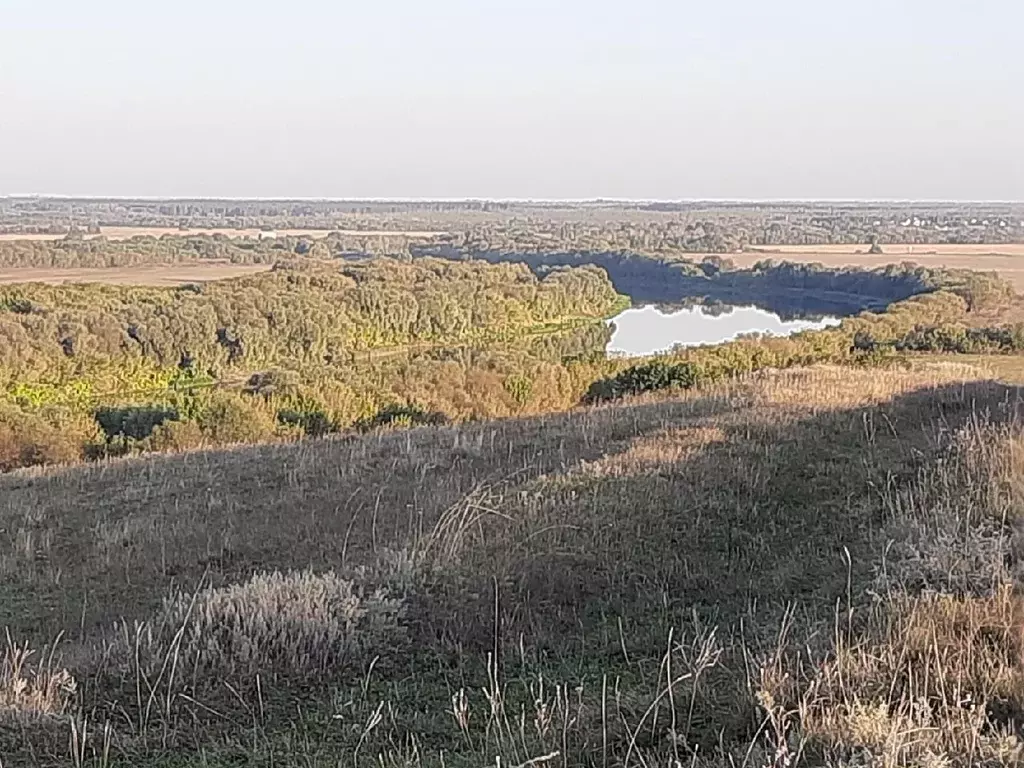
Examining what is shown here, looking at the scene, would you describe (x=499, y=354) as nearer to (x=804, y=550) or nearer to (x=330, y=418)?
(x=330, y=418)

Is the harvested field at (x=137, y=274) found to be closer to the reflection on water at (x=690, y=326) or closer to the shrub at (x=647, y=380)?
the reflection on water at (x=690, y=326)

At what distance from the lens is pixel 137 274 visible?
10025 cm

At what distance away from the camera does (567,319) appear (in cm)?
8638

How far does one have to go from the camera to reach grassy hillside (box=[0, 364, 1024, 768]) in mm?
4301

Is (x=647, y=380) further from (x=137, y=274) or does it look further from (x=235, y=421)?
(x=137, y=274)

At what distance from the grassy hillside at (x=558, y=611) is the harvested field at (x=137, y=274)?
249 feet

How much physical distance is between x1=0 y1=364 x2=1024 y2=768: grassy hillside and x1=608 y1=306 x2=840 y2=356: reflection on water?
168 ft

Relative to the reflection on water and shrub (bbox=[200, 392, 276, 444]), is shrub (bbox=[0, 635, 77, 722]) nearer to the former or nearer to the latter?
shrub (bbox=[200, 392, 276, 444])

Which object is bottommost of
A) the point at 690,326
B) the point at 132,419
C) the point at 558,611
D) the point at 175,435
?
the point at 690,326

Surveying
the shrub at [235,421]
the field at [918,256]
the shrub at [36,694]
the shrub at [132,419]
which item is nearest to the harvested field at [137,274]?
the shrub at [132,419]

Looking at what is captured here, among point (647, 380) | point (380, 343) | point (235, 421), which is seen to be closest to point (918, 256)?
point (380, 343)

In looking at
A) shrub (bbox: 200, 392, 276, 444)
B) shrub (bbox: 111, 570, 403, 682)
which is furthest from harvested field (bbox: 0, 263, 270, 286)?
shrub (bbox: 111, 570, 403, 682)

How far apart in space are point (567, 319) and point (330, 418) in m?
52.6

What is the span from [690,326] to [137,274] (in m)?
49.9
